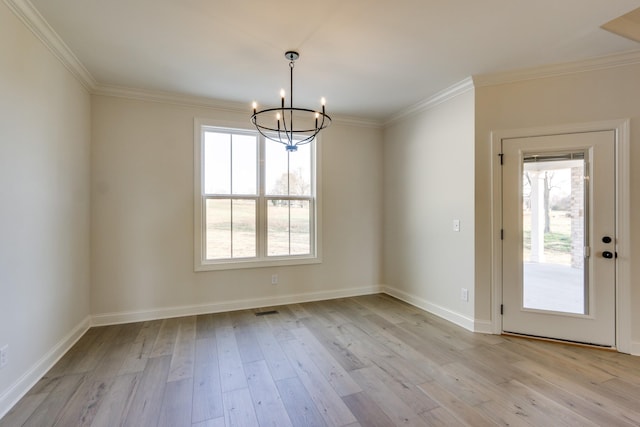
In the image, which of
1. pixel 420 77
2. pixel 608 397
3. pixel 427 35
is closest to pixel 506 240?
pixel 608 397

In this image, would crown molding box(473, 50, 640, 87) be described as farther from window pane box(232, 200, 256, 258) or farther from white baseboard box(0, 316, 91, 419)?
white baseboard box(0, 316, 91, 419)

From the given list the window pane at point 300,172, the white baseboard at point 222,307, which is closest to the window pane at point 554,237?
the white baseboard at point 222,307

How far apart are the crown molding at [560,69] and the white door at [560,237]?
60 cm

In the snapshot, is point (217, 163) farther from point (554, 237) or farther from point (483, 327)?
point (554, 237)

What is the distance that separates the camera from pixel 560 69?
283 centimetres

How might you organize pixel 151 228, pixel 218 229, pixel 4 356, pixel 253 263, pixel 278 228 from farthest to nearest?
1. pixel 278 228
2. pixel 253 263
3. pixel 218 229
4. pixel 151 228
5. pixel 4 356

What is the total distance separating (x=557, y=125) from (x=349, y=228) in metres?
2.72

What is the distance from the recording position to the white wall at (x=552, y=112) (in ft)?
8.61

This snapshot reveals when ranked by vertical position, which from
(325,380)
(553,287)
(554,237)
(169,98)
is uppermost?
(169,98)

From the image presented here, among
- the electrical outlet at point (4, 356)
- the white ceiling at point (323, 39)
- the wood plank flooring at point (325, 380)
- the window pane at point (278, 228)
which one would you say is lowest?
the wood plank flooring at point (325, 380)

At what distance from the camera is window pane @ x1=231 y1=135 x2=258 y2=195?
3961mm

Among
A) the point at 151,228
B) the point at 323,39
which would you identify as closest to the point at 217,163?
the point at 151,228

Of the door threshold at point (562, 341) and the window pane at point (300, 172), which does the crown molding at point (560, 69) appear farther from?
the door threshold at point (562, 341)

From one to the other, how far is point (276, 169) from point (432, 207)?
2175mm
